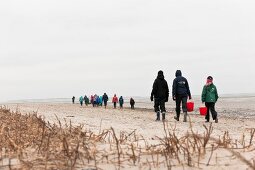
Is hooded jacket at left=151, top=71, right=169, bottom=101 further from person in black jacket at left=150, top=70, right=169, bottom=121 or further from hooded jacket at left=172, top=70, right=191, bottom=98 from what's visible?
hooded jacket at left=172, top=70, right=191, bottom=98

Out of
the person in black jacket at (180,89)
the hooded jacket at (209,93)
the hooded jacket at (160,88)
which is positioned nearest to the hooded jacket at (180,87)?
the person in black jacket at (180,89)

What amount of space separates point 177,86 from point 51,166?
10.3 meters

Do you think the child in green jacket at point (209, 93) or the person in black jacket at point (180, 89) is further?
the child in green jacket at point (209, 93)

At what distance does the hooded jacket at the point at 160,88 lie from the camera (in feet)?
43.9

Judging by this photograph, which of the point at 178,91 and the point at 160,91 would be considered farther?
the point at 160,91

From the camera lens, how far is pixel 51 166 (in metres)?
3.25

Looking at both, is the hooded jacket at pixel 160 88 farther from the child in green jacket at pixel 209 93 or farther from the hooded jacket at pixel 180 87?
the child in green jacket at pixel 209 93

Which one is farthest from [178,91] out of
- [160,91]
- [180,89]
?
[160,91]

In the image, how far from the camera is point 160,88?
1340cm

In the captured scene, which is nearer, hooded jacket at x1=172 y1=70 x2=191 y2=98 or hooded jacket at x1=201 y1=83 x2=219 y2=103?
hooded jacket at x1=172 y1=70 x2=191 y2=98

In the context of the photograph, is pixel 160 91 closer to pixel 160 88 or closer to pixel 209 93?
pixel 160 88

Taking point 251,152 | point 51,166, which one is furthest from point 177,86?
point 51,166

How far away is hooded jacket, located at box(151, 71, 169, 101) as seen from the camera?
1338 cm

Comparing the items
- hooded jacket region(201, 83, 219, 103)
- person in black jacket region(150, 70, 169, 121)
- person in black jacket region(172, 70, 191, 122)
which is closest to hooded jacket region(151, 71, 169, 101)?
person in black jacket region(150, 70, 169, 121)
